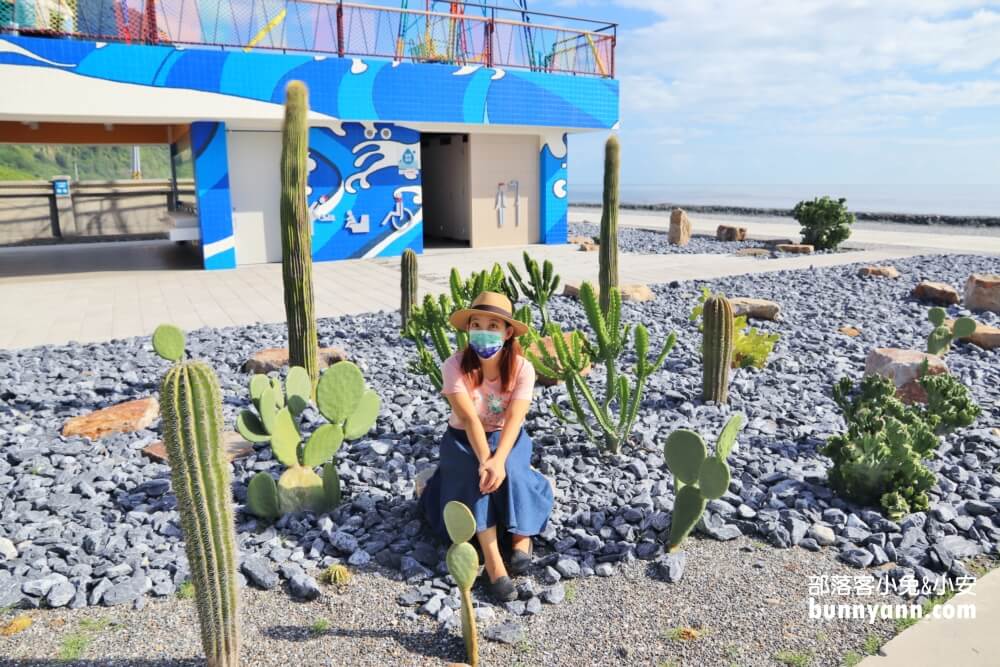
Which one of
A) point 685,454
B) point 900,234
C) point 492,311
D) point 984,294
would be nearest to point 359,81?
point 984,294

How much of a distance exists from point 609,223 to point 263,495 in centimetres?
444

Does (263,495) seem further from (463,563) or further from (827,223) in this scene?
(827,223)

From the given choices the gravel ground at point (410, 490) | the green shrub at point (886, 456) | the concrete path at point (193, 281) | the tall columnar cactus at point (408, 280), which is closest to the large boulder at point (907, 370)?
the gravel ground at point (410, 490)

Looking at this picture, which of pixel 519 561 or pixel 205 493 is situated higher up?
pixel 205 493

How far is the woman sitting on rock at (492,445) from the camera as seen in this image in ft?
10.3

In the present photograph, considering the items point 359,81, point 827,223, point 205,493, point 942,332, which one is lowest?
point 942,332

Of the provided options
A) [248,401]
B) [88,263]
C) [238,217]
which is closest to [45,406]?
[248,401]

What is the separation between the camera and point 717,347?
5.30 metres

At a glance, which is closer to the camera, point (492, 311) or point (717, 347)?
point (492, 311)

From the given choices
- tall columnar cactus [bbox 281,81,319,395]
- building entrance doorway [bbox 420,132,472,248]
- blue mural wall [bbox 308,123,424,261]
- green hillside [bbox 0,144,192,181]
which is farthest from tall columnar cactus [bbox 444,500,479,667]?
green hillside [bbox 0,144,192,181]

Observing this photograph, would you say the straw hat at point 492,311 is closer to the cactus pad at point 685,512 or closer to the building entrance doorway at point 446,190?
the cactus pad at point 685,512

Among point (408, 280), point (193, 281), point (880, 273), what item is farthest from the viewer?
point (193, 281)

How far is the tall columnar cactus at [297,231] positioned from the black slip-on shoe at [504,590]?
2842 mm

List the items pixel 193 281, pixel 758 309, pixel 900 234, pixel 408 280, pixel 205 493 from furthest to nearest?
pixel 900 234 < pixel 193 281 < pixel 758 309 < pixel 408 280 < pixel 205 493
